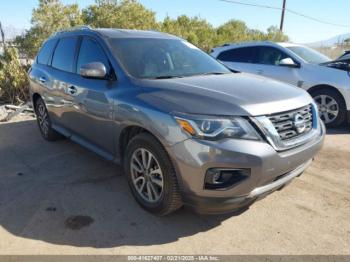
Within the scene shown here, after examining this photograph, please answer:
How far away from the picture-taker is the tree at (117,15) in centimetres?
1434

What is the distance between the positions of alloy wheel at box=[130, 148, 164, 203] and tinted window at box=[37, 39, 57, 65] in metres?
2.93

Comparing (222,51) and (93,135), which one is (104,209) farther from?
(222,51)

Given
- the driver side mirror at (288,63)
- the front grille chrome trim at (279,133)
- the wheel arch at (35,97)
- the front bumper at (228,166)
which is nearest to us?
the front bumper at (228,166)

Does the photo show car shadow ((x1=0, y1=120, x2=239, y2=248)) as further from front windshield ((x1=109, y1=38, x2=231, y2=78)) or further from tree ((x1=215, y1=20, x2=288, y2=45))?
tree ((x1=215, y1=20, x2=288, y2=45))

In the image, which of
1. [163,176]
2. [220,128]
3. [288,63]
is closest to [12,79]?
[288,63]

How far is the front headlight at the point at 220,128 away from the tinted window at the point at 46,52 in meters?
3.54

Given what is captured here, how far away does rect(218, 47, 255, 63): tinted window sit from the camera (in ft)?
25.4

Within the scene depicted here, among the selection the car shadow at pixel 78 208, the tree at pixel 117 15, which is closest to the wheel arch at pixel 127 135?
the car shadow at pixel 78 208

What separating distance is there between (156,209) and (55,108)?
2.59 metres

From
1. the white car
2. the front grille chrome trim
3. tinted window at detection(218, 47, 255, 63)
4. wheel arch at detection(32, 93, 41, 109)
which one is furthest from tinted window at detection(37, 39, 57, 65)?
tinted window at detection(218, 47, 255, 63)

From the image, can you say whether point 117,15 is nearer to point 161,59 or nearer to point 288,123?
point 161,59

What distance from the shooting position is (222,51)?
8180 mm

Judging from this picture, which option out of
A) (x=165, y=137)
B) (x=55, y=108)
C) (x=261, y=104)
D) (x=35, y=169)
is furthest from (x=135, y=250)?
(x=55, y=108)

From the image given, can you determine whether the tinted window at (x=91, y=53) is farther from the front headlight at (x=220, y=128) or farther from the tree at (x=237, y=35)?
the tree at (x=237, y=35)
